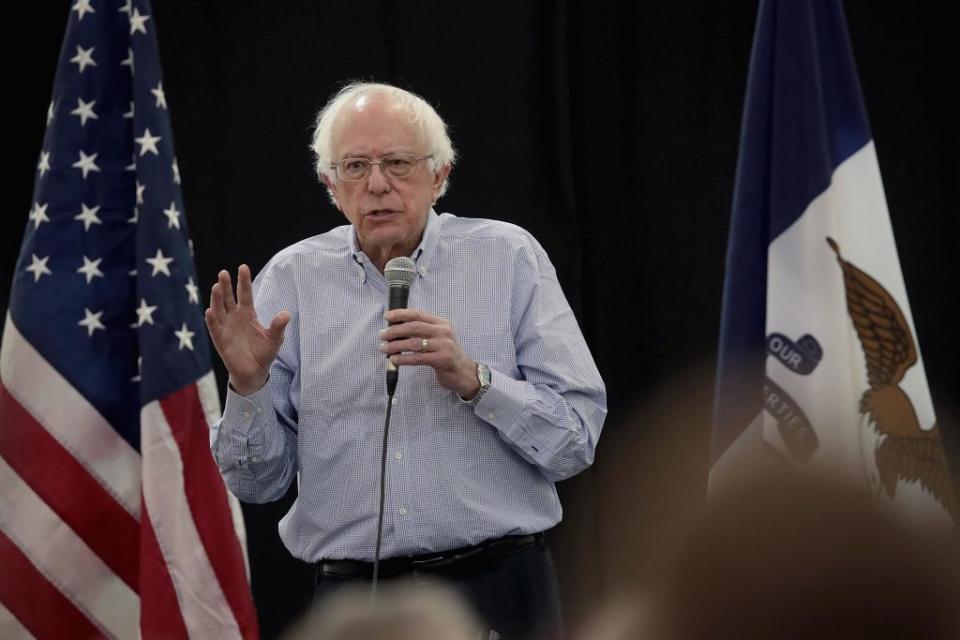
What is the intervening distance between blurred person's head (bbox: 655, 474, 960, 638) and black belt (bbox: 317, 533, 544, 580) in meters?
1.53

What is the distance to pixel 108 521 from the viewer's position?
328 centimetres

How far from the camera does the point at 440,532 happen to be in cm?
244

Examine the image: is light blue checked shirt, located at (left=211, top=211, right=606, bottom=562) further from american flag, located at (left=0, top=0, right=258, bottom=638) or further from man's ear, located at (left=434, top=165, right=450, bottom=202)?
american flag, located at (left=0, top=0, right=258, bottom=638)

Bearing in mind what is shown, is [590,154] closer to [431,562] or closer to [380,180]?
[380,180]

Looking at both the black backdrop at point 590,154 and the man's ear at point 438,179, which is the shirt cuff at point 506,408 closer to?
the man's ear at point 438,179

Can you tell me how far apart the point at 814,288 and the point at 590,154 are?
38.5 inches

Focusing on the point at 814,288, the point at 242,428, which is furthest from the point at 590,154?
the point at 242,428

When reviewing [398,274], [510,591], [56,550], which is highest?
[398,274]

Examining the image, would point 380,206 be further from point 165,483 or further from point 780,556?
point 780,556

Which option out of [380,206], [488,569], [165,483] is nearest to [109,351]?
[165,483]

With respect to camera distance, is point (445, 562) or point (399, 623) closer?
point (399, 623)

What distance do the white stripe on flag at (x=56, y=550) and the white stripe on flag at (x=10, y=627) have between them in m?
0.13

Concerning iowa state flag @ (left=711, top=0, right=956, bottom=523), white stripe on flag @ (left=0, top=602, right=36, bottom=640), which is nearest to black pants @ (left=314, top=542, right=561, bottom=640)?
iowa state flag @ (left=711, top=0, right=956, bottom=523)

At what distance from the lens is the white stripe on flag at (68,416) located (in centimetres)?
327
